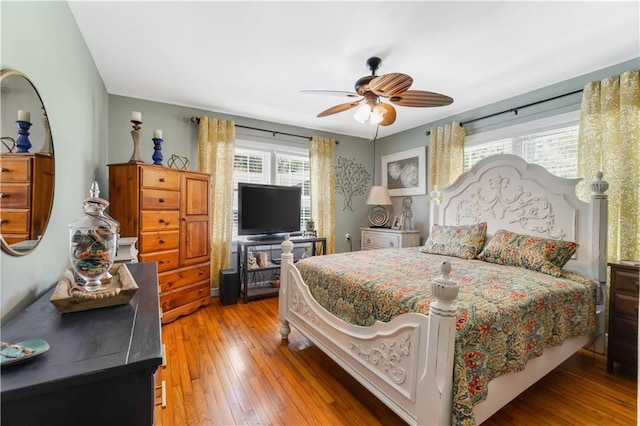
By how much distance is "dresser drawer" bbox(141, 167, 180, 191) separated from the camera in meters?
2.67

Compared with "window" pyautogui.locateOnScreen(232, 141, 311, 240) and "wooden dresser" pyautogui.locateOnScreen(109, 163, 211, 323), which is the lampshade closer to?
"window" pyautogui.locateOnScreen(232, 141, 311, 240)

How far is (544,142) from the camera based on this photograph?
9.59 feet

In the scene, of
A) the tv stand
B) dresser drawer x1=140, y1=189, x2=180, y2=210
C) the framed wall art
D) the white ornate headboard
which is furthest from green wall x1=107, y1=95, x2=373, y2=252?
the white ornate headboard

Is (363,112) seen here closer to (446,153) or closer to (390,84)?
(390,84)

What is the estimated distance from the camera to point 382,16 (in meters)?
1.84

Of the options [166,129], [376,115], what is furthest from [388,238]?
[166,129]

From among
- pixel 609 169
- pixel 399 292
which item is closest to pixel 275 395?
pixel 399 292

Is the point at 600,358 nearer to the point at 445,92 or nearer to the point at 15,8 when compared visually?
the point at 445,92

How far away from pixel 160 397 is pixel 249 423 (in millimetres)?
628

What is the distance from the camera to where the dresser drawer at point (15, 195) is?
2.99 feet

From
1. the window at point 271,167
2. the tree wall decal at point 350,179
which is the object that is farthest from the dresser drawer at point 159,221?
the tree wall decal at point 350,179

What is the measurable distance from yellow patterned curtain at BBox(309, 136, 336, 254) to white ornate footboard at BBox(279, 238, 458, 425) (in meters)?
2.43

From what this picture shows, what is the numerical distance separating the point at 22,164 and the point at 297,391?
1.86m

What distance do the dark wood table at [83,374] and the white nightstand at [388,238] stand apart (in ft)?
11.5
